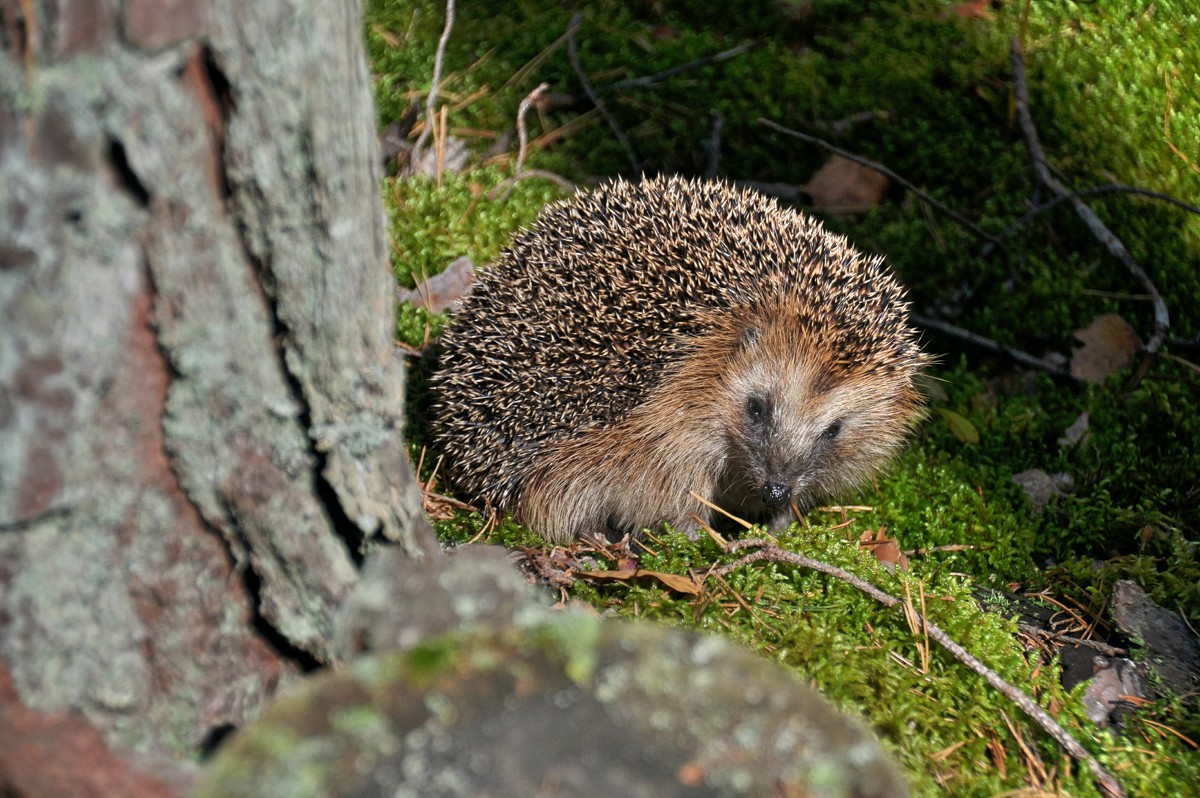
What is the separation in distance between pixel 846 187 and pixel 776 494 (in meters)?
2.39

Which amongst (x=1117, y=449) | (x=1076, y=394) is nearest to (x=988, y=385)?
(x=1076, y=394)

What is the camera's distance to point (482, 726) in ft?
4.91

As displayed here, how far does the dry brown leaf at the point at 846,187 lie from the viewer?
5785mm

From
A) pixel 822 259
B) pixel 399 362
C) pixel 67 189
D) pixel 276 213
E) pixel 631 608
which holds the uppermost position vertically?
pixel 67 189

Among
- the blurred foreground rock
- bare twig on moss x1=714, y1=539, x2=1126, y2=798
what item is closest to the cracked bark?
the blurred foreground rock

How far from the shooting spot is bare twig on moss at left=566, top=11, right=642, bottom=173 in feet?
19.4

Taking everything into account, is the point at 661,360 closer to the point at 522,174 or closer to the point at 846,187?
the point at 522,174

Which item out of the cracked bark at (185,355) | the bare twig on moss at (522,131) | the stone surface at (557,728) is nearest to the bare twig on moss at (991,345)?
the bare twig on moss at (522,131)

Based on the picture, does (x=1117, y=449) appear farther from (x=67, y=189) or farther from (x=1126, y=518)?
(x=67, y=189)

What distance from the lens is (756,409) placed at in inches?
175

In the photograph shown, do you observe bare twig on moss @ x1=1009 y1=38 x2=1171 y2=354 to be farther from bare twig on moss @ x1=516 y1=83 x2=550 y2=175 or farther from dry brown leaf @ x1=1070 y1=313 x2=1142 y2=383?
bare twig on moss @ x1=516 y1=83 x2=550 y2=175

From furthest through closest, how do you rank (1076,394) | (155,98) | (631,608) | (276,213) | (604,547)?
(1076,394), (604,547), (631,608), (276,213), (155,98)

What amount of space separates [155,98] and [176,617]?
969 millimetres

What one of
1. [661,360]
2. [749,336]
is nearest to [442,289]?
[661,360]
